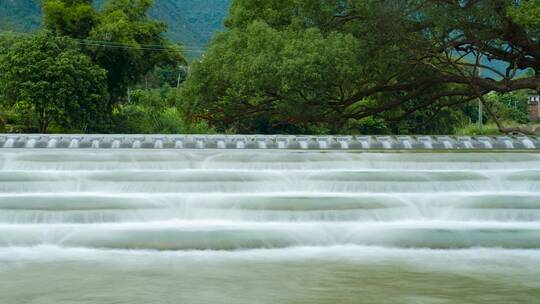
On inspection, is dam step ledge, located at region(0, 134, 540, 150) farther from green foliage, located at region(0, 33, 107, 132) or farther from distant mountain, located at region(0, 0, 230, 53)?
distant mountain, located at region(0, 0, 230, 53)

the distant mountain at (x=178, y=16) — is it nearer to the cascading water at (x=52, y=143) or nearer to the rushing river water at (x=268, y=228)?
the cascading water at (x=52, y=143)

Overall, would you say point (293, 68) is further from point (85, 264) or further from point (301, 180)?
point (85, 264)

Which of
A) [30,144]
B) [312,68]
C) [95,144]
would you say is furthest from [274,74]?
[30,144]

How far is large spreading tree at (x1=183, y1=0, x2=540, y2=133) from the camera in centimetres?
1975

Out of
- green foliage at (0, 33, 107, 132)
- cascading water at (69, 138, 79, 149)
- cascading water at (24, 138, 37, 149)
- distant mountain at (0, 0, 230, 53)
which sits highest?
cascading water at (69, 138, 79, 149)

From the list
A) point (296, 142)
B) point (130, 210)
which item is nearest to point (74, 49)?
point (296, 142)

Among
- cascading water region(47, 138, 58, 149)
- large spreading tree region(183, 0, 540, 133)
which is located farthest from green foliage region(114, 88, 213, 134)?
cascading water region(47, 138, 58, 149)

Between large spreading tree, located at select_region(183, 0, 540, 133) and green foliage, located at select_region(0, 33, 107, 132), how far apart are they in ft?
26.2

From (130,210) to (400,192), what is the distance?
3.05m

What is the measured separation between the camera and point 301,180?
882 cm

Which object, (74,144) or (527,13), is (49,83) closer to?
(74,144)

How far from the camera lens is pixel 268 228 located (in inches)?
283

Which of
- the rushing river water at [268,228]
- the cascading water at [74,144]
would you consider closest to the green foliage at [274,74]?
the cascading water at [74,144]

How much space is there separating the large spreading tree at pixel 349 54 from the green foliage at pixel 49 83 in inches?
314
